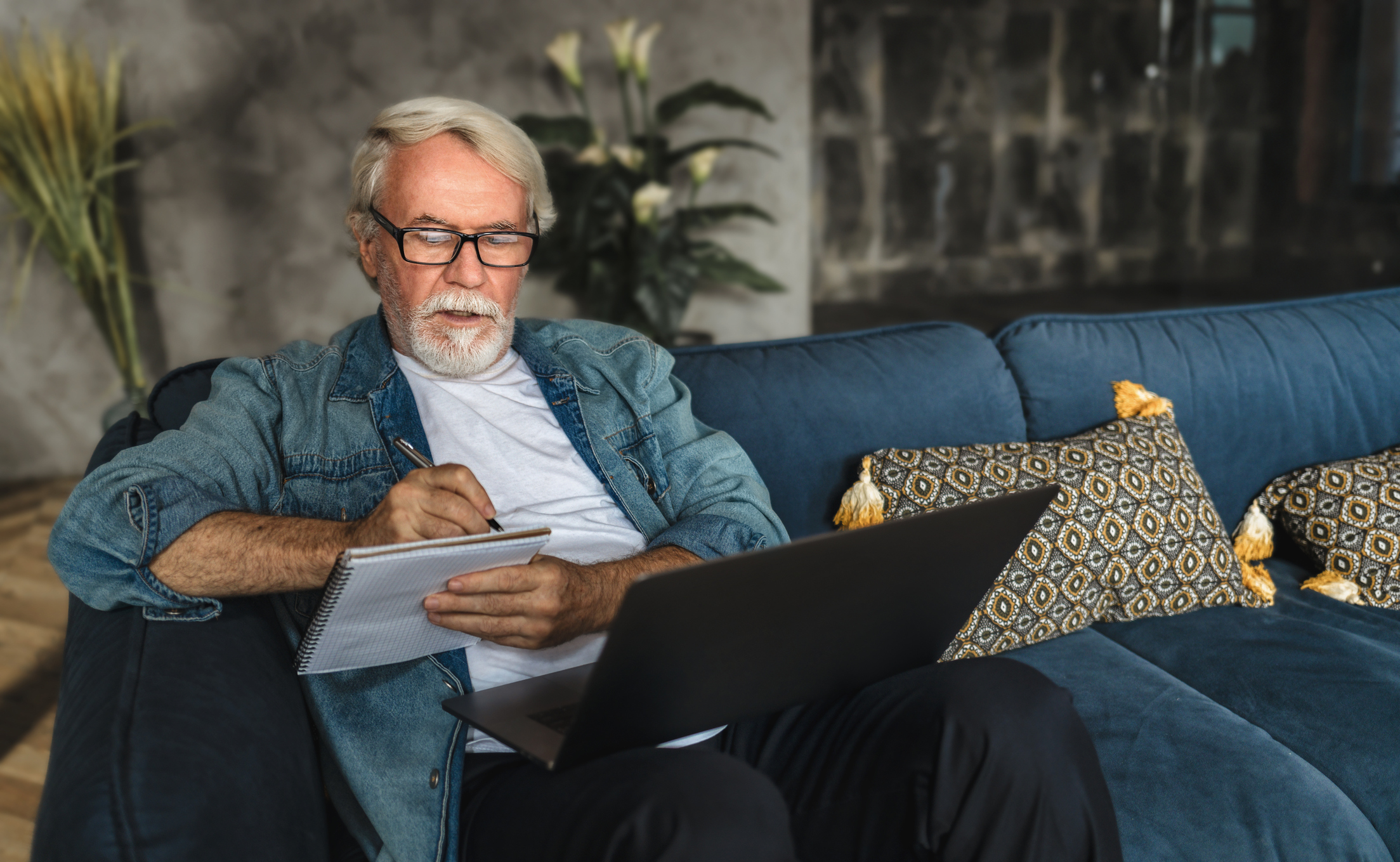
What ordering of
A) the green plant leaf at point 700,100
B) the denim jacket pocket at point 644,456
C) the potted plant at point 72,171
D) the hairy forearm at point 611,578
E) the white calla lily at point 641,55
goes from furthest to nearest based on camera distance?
the green plant leaf at point 700,100 → the white calla lily at point 641,55 → the potted plant at point 72,171 → the denim jacket pocket at point 644,456 → the hairy forearm at point 611,578

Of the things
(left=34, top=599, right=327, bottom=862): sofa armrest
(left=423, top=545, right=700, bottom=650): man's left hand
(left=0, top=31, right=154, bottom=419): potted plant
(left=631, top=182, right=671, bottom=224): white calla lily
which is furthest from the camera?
(left=631, top=182, right=671, bottom=224): white calla lily

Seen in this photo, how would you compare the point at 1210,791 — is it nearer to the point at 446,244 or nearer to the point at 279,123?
the point at 446,244

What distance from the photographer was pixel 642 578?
0.70 meters

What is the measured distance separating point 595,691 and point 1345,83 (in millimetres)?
3824

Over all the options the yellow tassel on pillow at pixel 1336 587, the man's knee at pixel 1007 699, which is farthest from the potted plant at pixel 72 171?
the yellow tassel on pillow at pixel 1336 587

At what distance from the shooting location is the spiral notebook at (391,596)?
785mm

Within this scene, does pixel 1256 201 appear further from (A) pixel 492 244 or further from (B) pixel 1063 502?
(A) pixel 492 244

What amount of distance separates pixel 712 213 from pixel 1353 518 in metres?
2.26

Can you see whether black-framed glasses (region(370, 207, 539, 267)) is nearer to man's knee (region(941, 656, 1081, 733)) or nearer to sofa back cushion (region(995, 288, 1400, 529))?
man's knee (region(941, 656, 1081, 733))

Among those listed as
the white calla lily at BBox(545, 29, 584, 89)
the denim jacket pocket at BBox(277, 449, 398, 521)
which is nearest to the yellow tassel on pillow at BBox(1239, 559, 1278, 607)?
the denim jacket pocket at BBox(277, 449, 398, 521)

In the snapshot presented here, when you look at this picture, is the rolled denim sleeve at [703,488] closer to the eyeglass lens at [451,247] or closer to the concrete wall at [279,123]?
the eyeglass lens at [451,247]

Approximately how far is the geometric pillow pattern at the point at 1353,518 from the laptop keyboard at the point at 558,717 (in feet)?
4.44

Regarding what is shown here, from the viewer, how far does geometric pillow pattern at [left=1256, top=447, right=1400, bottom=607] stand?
1608 millimetres

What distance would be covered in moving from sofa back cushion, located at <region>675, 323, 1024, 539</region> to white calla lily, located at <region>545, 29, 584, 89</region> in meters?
1.98
